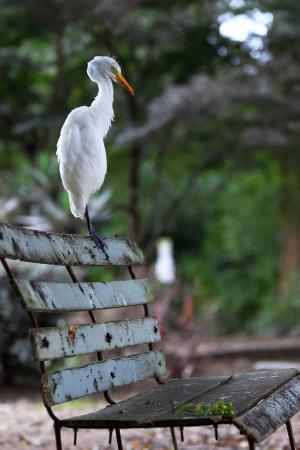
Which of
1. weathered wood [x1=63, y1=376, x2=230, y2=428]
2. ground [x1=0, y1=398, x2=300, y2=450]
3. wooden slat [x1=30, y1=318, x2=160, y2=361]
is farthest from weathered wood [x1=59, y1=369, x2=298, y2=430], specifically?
ground [x1=0, y1=398, x2=300, y2=450]

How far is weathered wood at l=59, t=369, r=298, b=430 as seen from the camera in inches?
99.9

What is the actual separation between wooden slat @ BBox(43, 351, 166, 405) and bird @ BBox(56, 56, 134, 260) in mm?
500

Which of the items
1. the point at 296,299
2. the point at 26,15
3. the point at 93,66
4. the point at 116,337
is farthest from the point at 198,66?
the point at 116,337

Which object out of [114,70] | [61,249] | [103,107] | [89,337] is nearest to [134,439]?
[89,337]

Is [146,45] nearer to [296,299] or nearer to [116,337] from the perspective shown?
[296,299]

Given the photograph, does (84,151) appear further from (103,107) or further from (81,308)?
(81,308)

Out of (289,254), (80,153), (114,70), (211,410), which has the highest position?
(289,254)

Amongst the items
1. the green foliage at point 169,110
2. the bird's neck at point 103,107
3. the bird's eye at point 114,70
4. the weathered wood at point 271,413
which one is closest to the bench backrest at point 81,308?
the bird's neck at point 103,107

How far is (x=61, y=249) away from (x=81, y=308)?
25 cm

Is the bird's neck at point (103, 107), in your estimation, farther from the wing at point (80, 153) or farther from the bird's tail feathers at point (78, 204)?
the bird's tail feathers at point (78, 204)

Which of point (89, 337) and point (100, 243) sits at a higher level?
point (100, 243)

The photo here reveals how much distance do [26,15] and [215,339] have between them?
6.98 meters

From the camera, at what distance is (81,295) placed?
3086 mm

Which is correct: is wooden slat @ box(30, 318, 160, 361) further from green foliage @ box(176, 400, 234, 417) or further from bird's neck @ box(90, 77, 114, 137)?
bird's neck @ box(90, 77, 114, 137)
